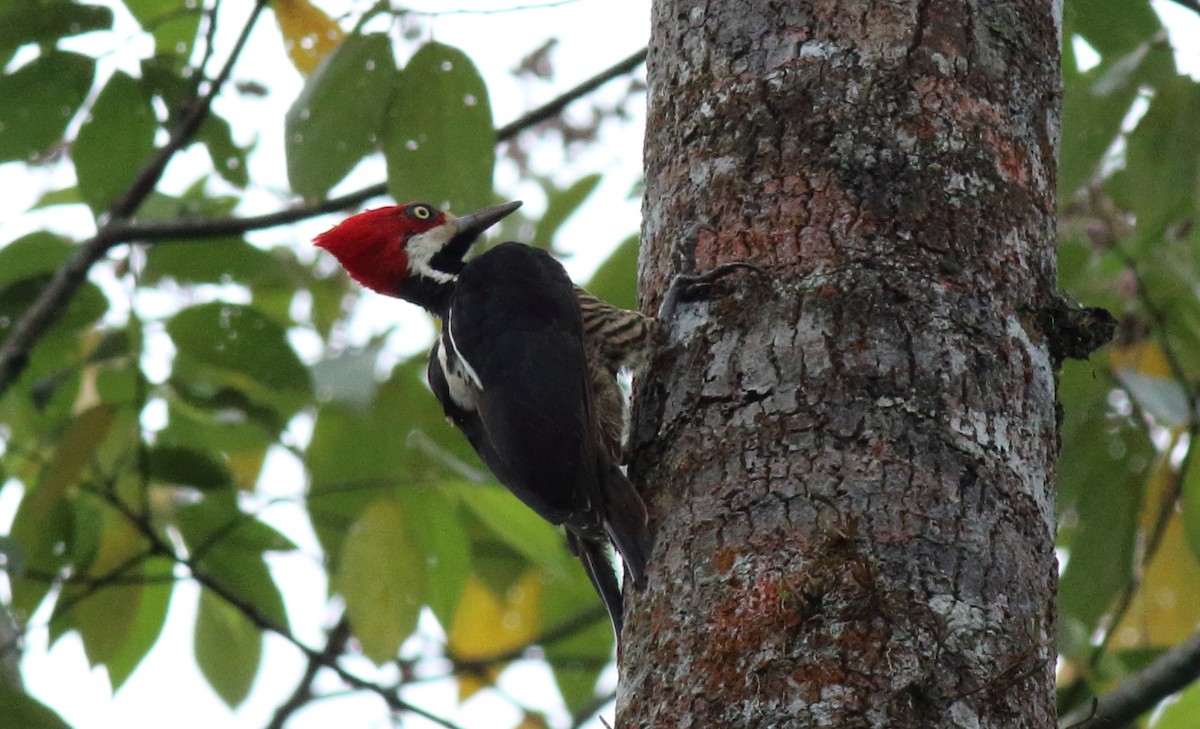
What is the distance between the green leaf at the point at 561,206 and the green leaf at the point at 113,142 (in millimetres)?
1253

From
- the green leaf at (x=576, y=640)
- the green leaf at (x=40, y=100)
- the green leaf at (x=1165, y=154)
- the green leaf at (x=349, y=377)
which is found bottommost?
the green leaf at (x=576, y=640)

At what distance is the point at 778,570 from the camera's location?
207cm

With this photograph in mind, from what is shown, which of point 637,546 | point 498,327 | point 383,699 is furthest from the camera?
point 383,699

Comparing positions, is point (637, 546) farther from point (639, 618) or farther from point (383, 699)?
point (383, 699)

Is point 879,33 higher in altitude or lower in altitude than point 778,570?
higher

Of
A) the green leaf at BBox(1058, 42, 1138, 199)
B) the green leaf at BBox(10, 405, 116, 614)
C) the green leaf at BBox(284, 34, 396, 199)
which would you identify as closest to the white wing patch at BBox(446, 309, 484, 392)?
the green leaf at BBox(284, 34, 396, 199)

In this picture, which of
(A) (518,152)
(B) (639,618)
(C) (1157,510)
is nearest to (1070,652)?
(C) (1157,510)

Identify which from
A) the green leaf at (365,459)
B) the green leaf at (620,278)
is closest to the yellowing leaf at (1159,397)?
the green leaf at (620,278)

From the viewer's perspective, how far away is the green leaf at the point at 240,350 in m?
3.38

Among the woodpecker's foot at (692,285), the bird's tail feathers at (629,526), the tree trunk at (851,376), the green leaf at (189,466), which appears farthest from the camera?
the green leaf at (189,466)

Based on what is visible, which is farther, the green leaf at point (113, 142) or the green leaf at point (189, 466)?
the green leaf at point (189, 466)

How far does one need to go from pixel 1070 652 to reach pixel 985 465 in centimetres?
171

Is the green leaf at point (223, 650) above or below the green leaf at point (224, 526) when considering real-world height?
below

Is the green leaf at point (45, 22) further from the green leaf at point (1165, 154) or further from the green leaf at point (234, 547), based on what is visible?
the green leaf at point (1165, 154)
